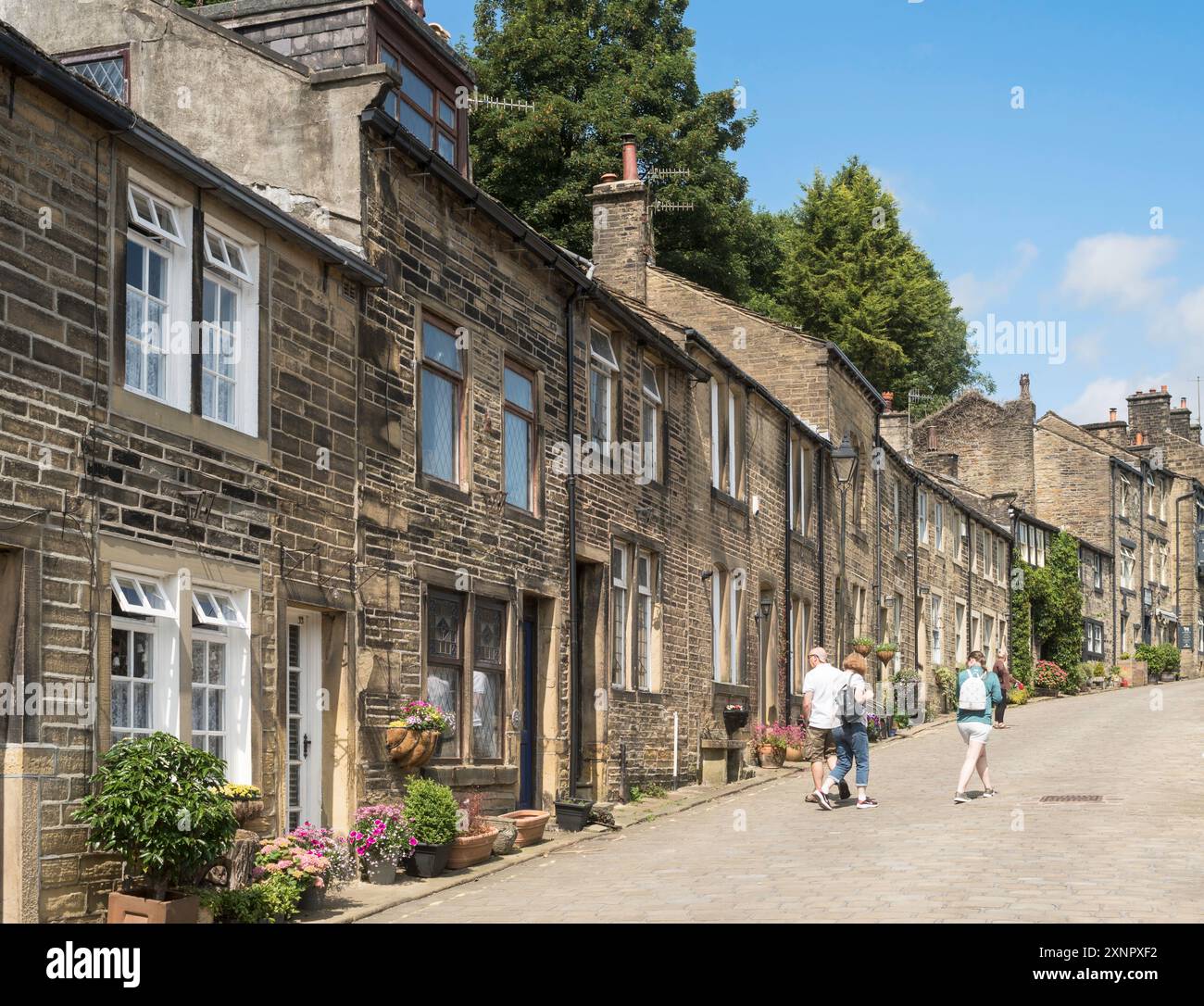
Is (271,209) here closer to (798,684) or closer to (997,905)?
(997,905)

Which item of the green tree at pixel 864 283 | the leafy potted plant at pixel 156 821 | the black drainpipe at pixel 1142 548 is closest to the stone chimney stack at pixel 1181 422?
the black drainpipe at pixel 1142 548

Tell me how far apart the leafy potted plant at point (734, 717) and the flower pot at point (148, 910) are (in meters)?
15.2

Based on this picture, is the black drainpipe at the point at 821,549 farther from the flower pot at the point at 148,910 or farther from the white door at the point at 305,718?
the flower pot at the point at 148,910

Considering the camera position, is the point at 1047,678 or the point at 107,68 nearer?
the point at 107,68

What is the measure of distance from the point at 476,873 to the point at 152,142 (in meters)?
6.94

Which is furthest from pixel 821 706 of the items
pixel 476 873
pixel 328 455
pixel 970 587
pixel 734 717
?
pixel 970 587

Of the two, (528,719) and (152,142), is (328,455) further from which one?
(528,719)

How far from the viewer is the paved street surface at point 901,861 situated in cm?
1150

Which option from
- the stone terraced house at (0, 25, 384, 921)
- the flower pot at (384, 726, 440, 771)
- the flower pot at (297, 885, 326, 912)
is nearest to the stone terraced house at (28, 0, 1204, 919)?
the stone terraced house at (0, 25, 384, 921)

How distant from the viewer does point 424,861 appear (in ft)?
46.0

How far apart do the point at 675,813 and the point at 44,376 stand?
11457mm

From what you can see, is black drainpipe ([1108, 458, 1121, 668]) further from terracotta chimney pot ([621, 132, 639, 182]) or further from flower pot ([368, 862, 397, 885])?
flower pot ([368, 862, 397, 885])

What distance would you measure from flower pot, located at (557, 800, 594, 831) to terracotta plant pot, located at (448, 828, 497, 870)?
2527 millimetres
